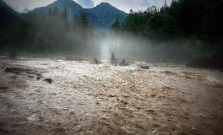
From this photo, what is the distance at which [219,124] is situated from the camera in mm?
4578

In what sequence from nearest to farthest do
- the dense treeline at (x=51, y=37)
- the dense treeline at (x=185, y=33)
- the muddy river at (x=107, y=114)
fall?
the muddy river at (x=107, y=114) → the dense treeline at (x=185, y=33) → the dense treeline at (x=51, y=37)

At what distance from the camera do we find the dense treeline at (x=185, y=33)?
31.1 m

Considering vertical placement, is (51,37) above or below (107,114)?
above

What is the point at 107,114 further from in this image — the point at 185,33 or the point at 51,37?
the point at 51,37

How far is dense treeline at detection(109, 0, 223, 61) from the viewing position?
3112 cm

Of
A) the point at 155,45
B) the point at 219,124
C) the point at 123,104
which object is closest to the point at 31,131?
the point at 123,104

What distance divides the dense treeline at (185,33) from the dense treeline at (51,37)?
16.5 metres

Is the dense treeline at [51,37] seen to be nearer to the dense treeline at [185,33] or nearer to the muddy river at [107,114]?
the dense treeline at [185,33]

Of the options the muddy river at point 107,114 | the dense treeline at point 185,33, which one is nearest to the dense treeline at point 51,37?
the dense treeline at point 185,33

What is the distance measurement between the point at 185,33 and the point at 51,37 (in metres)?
51.7

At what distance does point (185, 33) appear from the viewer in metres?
44.7

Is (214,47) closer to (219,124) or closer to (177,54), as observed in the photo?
(177,54)

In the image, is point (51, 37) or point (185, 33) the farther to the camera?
point (51, 37)

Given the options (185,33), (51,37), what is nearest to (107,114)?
(185,33)
